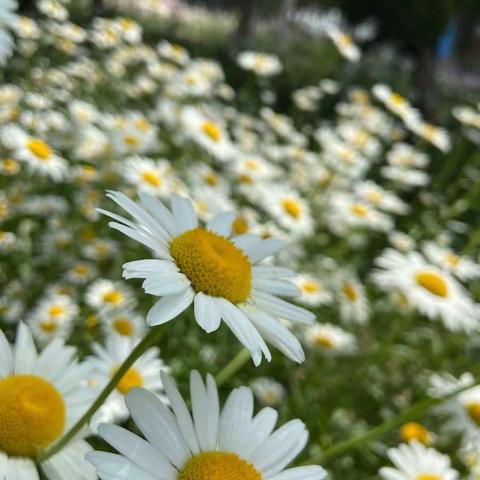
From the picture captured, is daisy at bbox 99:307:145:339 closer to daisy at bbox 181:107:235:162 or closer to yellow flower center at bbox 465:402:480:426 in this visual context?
yellow flower center at bbox 465:402:480:426

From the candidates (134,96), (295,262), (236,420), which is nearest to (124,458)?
(236,420)

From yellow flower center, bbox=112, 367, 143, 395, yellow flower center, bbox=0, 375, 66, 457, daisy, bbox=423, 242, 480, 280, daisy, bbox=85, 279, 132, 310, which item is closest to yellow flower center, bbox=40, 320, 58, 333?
daisy, bbox=85, 279, 132, 310

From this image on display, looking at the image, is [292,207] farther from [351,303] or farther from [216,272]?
[216,272]

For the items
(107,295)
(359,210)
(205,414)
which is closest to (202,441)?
(205,414)

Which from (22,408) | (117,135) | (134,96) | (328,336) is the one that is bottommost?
(134,96)

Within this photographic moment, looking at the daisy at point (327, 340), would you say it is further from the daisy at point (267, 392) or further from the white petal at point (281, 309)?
the white petal at point (281, 309)

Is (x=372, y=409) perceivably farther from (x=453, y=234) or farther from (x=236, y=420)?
(x=236, y=420)

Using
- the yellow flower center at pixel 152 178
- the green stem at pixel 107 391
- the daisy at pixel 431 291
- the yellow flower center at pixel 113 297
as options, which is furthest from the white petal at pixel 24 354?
the yellow flower center at pixel 152 178
